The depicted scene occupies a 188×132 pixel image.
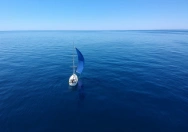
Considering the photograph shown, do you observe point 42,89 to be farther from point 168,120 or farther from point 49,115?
point 168,120

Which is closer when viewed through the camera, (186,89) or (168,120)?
(168,120)

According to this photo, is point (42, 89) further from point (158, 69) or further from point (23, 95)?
point (158, 69)

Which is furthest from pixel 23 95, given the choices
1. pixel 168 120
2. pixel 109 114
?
pixel 168 120

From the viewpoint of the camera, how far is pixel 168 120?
63.1 feet

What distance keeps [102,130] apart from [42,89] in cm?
1676

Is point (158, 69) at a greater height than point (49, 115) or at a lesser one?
greater

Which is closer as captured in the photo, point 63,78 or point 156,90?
point 156,90

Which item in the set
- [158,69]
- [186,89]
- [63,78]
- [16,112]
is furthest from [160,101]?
[16,112]

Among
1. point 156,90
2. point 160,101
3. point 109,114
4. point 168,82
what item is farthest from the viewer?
point 168,82

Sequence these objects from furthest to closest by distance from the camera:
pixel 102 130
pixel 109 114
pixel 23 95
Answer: pixel 23 95, pixel 109 114, pixel 102 130

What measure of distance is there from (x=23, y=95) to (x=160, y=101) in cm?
2669

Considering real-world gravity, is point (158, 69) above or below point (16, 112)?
above

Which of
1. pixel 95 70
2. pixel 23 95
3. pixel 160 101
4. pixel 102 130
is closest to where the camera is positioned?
pixel 102 130

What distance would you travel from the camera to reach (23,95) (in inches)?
1006
